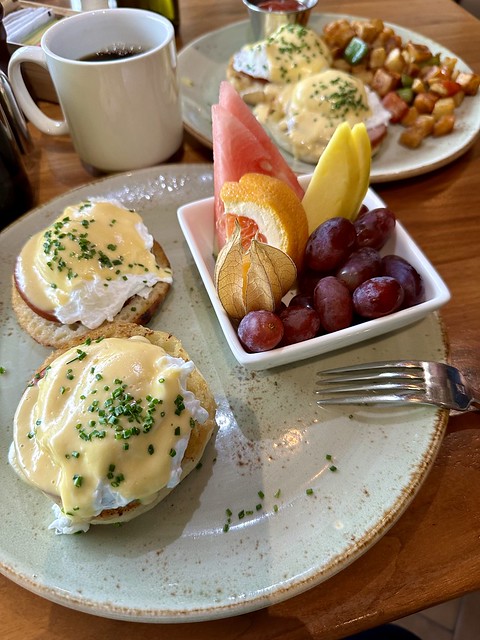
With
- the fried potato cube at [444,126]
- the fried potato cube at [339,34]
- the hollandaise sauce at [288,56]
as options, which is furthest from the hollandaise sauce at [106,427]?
the fried potato cube at [339,34]

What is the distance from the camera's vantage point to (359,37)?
7.48ft

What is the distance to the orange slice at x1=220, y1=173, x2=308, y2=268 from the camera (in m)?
1.18

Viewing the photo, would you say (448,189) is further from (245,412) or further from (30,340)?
(30,340)

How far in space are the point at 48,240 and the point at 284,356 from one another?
2.37ft

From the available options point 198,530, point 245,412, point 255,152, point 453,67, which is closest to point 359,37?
point 453,67

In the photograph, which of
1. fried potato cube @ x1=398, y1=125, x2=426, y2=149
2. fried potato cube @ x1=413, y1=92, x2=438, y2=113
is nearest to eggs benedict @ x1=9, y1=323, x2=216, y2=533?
fried potato cube @ x1=398, y1=125, x2=426, y2=149

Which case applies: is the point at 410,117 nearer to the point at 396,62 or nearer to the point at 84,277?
the point at 396,62

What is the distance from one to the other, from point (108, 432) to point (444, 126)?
1.72 metres

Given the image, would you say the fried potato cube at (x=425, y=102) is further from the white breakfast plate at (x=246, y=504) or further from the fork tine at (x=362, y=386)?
the fork tine at (x=362, y=386)

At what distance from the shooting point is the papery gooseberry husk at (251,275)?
3.72 ft

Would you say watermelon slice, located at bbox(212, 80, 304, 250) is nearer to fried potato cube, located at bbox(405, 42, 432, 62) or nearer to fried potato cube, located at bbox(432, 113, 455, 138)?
fried potato cube, located at bbox(432, 113, 455, 138)

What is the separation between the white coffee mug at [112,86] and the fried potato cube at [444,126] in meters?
1.00

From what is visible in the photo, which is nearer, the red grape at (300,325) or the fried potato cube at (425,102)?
the red grape at (300,325)

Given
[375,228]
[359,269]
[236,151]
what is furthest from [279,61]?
[359,269]
